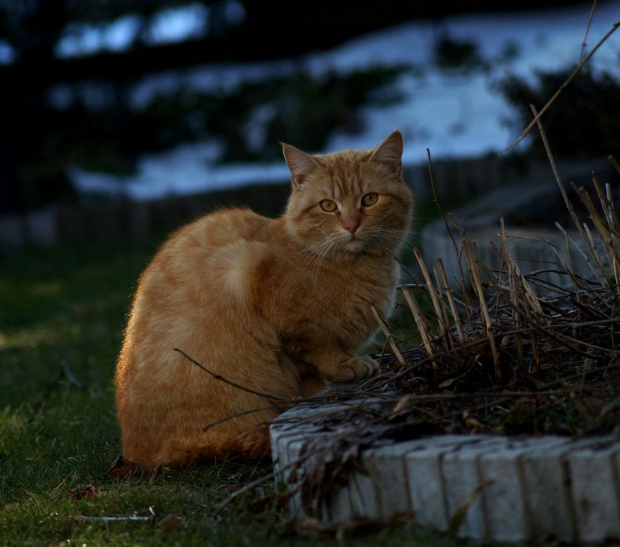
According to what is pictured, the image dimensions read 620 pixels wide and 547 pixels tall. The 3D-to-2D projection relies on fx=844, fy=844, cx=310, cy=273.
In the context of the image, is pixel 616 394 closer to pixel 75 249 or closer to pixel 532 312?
pixel 532 312

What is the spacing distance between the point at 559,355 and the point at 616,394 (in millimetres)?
441

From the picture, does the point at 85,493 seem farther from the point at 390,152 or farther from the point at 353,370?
the point at 390,152

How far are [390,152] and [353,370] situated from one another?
102cm

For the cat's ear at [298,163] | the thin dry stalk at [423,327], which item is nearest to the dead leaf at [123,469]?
the thin dry stalk at [423,327]

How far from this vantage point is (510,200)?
19.7 ft

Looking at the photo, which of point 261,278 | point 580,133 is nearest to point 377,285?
point 261,278

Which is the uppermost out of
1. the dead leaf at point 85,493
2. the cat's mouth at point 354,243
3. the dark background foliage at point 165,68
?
the dark background foliage at point 165,68

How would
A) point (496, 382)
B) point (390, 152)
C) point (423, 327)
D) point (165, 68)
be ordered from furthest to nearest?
point (165, 68), point (390, 152), point (423, 327), point (496, 382)

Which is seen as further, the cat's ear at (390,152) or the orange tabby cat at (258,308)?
the cat's ear at (390,152)

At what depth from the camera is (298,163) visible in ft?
11.9

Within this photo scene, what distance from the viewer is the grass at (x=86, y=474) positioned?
238cm

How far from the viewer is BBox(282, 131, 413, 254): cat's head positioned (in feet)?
11.1

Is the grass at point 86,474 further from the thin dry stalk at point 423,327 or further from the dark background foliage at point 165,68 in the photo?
the dark background foliage at point 165,68

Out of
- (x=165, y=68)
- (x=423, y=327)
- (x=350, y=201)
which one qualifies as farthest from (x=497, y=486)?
(x=165, y=68)
